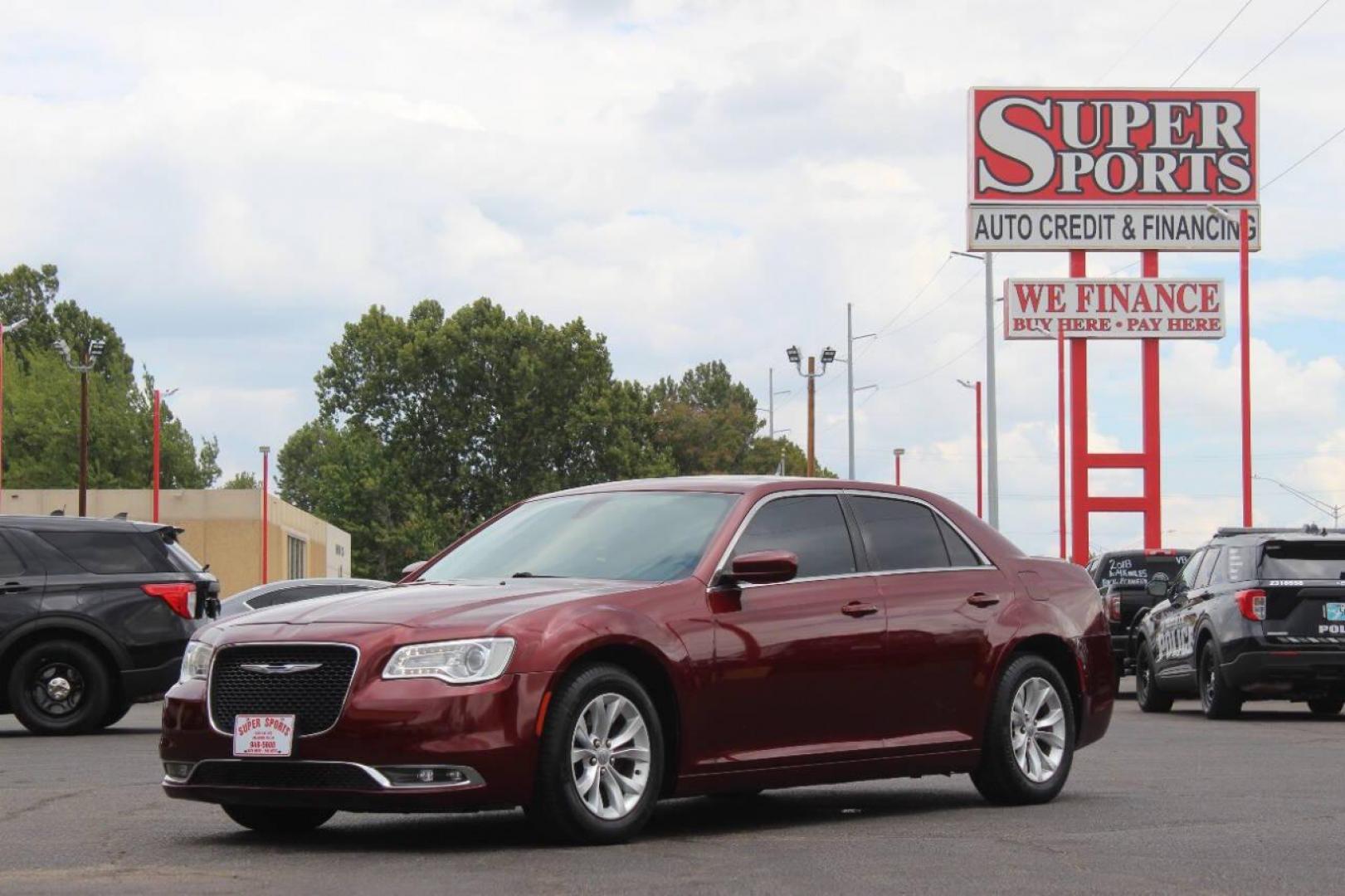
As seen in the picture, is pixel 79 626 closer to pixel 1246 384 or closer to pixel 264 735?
pixel 264 735

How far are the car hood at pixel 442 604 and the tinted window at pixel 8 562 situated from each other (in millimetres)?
9191

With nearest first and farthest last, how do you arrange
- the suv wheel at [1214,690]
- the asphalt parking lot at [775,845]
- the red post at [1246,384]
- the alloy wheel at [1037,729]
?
the asphalt parking lot at [775,845], the alloy wheel at [1037,729], the suv wheel at [1214,690], the red post at [1246,384]

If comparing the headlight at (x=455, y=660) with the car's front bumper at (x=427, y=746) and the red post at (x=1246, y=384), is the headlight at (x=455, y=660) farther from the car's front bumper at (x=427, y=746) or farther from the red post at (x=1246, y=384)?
the red post at (x=1246, y=384)

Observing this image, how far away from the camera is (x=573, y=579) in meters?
9.72

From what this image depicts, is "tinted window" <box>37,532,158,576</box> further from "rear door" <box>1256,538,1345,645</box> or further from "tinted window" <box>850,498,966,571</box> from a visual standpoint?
"rear door" <box>1256,538,1345,645</box>

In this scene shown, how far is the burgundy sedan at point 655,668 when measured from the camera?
8.77 metres

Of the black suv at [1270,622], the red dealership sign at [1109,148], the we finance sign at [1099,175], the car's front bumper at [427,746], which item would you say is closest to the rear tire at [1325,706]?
the black suv at [1270,622]

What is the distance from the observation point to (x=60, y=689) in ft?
59.4

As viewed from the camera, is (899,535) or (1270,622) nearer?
(899,535)

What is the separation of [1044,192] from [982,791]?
42.8 metres

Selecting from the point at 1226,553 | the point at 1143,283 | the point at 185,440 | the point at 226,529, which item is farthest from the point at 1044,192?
the point at 185,440

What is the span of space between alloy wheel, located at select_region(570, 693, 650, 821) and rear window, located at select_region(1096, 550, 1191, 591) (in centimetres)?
1891

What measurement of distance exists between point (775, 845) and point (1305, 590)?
39.0 feet

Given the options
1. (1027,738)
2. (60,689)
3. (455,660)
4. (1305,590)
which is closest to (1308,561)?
(1305,590)
